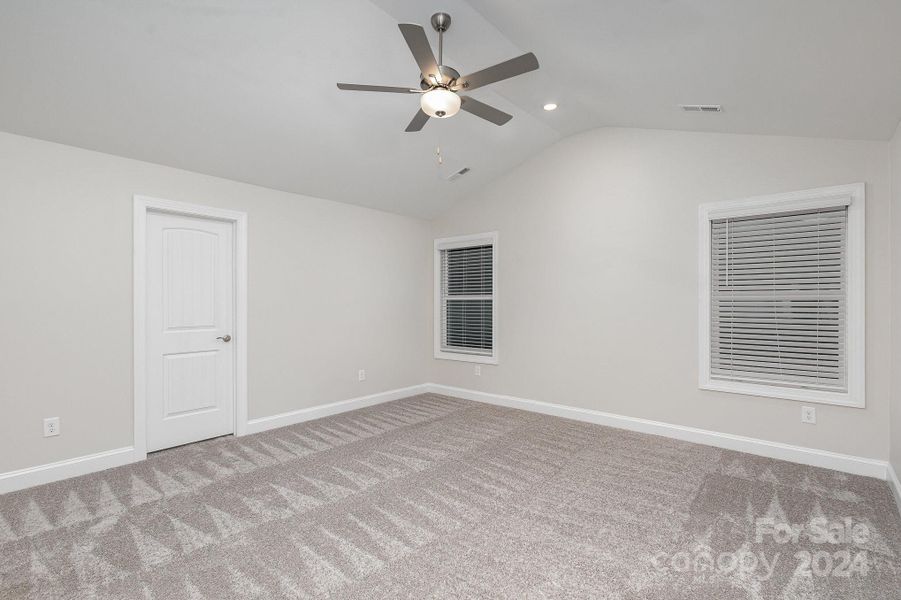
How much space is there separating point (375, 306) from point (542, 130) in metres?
2.73

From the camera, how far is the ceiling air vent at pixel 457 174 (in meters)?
4.75

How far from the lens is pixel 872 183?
10.3 ft

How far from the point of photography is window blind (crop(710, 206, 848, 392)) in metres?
3.31

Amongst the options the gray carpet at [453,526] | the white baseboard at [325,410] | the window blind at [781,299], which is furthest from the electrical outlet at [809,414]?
the white baseboard at [325,410]

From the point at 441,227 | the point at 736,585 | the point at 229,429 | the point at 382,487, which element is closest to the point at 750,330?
the point at 736,585

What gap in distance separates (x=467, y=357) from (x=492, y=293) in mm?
884

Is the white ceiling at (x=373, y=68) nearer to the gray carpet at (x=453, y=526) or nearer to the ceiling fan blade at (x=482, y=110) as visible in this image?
the ceiling fan blade at (x=482, y=110)

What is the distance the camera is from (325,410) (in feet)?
15.7

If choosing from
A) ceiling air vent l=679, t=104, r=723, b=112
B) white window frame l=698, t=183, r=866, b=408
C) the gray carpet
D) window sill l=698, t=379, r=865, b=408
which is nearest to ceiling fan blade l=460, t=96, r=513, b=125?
ceiling air vent l=679, t=104, r=723, b=112

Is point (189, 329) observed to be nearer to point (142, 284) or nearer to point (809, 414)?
point (142, 284)

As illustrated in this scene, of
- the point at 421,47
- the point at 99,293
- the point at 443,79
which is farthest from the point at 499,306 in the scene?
the point at 99,293

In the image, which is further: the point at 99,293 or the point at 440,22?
the point at 99,293

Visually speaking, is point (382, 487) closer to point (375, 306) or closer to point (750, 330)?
point (375, 306)

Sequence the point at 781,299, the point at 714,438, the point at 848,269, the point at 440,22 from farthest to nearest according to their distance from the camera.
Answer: the point at 714,438 → the point at 781,299 → the point at 848,269 → the point at 440,22
